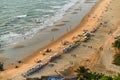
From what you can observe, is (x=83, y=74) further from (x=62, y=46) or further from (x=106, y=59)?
(x=62, y=46)

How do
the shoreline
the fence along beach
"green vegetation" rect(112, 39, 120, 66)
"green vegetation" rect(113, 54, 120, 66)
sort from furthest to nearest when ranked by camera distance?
the shoreline
"green vegetation" rect(112, 39, 120, 66)
"green vegetation" rect(113, 54, 120, 66)
the fence along beach

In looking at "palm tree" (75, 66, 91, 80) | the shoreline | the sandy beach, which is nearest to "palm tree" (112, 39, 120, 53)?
the sandy beach

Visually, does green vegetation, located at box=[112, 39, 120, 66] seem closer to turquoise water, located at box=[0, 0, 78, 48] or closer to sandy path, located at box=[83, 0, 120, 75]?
sandy path, located at box=[83, 0, 120, 75]

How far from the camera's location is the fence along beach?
175 feet

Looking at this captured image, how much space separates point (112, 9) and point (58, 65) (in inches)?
1653

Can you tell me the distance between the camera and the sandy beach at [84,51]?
173 ft

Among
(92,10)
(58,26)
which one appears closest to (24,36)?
(58,26)

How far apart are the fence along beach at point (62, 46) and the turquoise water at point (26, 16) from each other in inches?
304

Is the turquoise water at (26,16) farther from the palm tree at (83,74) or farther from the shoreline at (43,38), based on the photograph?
the palm tree at (83,74)

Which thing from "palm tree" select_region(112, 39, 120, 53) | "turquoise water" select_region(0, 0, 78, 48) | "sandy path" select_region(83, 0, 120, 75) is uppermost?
"turquoise water" select_region(0, 0, 78, 48)

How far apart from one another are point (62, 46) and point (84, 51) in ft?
18.1

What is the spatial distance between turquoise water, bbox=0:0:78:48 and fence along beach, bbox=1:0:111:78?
7732 millimetres

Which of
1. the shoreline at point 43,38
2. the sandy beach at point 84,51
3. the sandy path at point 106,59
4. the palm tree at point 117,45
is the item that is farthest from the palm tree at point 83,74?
the shoreline at point 43,38

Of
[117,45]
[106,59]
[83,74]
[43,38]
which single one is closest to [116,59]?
[106,59]
